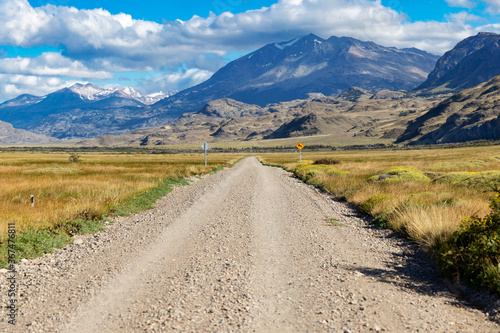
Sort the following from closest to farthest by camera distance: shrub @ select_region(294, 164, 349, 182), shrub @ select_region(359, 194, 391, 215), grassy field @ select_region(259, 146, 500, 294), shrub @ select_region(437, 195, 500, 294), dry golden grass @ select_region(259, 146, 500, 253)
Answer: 1. shrub @ select_region(437, 195, 500, 294)
2. grassy field @ select_region(259, 146, 500, 294)
3. dry golden grass @ select_region(259, 146, 500, 253)
4. shrub @ select_region(359, 194, 391, 215)
5. shrub @ select_region(294, 164, 349, 182)

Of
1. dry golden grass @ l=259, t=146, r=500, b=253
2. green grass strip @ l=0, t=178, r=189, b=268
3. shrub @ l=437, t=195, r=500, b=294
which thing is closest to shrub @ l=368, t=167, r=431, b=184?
dry golden grass @ l=259, t=146, r=500, b=253

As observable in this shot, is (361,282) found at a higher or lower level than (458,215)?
lower

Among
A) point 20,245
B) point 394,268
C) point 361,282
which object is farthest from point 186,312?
point 20,245

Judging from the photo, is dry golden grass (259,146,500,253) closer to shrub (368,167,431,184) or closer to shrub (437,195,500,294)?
shrub (368,167,431,184)

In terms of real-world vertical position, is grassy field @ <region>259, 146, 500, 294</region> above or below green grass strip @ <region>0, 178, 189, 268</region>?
above

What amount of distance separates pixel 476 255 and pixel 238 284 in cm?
437

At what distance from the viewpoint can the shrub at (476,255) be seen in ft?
19.0

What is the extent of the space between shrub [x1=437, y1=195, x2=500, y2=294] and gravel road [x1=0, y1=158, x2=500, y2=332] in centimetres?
46

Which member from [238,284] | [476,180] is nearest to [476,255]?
[238,284]

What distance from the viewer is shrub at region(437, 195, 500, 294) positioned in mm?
5785

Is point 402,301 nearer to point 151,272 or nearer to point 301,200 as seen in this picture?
point 151,272

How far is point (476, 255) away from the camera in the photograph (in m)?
6.19

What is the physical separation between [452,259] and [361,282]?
181 centimetres

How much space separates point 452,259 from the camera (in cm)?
654
